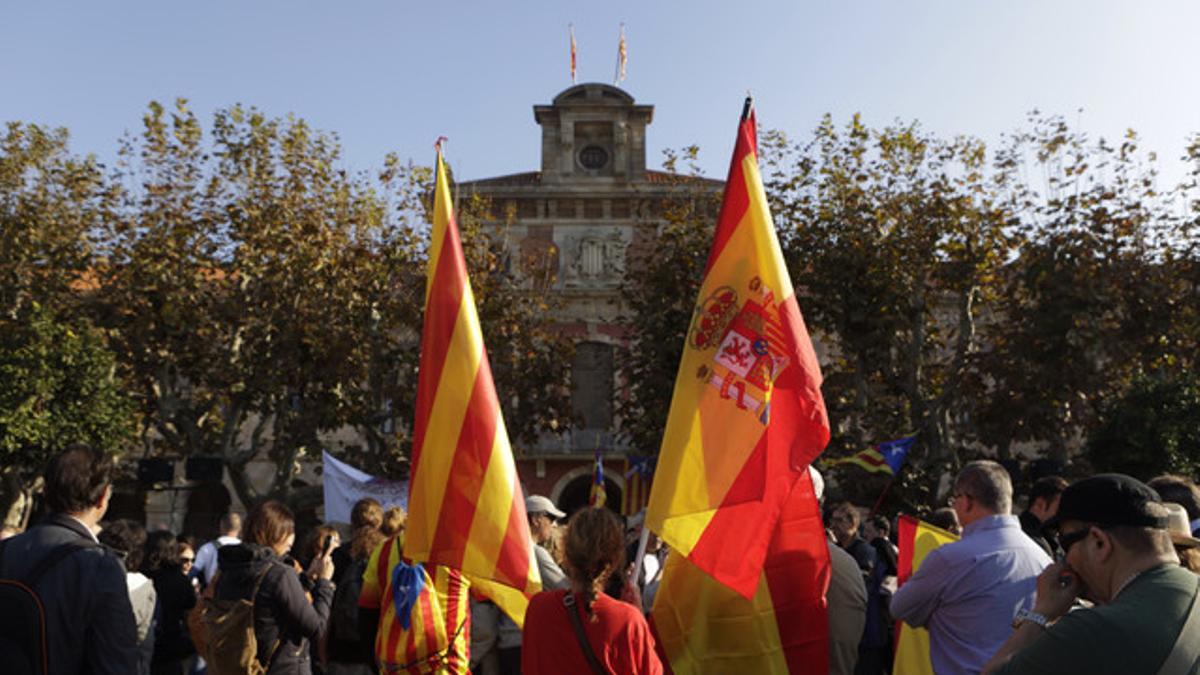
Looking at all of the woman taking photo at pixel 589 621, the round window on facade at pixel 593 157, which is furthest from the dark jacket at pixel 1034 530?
the round window on facade at pixel 593 157

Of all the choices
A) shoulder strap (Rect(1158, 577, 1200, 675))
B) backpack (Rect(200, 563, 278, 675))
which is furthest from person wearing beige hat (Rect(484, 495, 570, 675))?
shoulder strap (Rect(1158, 577, 1200, 675))

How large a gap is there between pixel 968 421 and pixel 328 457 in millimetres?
13963

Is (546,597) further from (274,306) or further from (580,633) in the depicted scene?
(274,306)

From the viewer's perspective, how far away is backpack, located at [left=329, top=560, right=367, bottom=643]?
6016 mm

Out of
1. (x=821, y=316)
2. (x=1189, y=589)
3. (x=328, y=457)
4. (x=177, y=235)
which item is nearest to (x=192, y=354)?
(x=177, y=235)

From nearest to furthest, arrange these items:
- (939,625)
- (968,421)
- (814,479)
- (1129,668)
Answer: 1. (1129,668)
2. (939,625)
3. (814,479)
4. (968,421)

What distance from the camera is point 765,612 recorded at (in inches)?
210

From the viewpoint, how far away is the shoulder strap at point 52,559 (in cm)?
399

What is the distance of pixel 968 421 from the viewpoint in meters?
22.5

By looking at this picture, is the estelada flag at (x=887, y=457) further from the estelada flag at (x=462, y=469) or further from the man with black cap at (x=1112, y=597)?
the man with black cap at (x=1112, y=597)

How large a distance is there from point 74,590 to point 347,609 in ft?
7.10

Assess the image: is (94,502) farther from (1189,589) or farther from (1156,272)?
(1156,272)

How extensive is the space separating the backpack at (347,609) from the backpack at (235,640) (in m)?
0.54

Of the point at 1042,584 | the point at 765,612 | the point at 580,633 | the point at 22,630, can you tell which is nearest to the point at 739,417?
the point at 765,612
